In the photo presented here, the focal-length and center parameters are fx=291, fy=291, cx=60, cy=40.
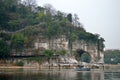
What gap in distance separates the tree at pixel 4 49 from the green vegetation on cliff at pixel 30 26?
45cm

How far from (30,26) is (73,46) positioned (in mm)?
16445

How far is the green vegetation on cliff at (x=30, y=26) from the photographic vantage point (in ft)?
311

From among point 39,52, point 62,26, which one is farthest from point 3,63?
point 62,26

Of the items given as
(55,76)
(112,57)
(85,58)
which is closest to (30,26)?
(85,58)

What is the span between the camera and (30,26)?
324 ft

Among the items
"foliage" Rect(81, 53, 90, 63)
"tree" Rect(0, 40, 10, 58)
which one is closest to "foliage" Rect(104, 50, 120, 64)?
"foliage" Rect(81, 53, 90, 63)

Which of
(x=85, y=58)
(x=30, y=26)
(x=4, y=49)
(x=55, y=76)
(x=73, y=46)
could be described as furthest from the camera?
(x=85, y=58)

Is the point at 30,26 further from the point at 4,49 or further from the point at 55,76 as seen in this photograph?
the point at 55,76

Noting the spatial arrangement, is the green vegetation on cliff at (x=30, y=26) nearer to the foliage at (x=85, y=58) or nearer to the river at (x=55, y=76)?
the foliage at (x=85, y=58)

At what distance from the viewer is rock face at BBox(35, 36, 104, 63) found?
96.2m

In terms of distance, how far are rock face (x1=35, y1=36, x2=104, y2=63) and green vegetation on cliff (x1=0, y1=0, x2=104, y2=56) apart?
4.38 ft

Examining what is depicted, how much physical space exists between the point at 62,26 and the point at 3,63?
24.6 metres

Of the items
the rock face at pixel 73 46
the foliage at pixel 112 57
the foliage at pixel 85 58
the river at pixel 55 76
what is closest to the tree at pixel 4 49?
the rock face at pixel 73 46

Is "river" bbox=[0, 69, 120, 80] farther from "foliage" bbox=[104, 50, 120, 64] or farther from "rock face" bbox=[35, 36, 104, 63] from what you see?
"foliage" bbox=[104, 50, 120, 64]
